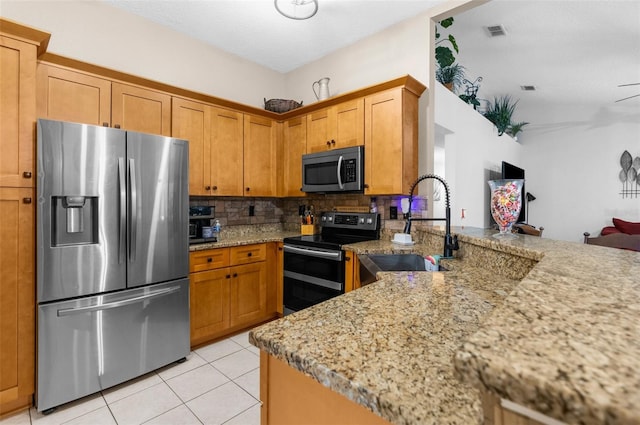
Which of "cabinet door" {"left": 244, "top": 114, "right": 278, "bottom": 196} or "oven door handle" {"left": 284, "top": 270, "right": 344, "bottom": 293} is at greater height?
"cabinet door" {"left": 244, "top": 114, "right": 278, "bottom": 196}

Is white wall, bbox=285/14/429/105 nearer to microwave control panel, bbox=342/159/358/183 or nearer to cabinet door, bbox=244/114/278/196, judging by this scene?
cabinet door, bbox=244/114/278/196

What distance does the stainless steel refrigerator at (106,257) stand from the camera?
1.83 metres

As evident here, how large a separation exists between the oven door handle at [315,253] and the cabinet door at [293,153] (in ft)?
2.34

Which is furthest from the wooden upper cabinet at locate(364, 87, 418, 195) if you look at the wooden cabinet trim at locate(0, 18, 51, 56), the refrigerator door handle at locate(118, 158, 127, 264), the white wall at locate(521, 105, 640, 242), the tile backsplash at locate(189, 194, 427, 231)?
the white wall at locate(521, 105, 640, 242)

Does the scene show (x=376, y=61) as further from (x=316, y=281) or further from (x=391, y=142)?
(x=316, y=281)

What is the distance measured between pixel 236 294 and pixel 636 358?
2837 mm

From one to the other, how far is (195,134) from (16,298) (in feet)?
5.78

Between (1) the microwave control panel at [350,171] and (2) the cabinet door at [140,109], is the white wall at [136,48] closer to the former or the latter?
(2) the cabinet door at [140,109]

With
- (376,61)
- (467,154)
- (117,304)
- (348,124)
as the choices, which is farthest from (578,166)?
(117,304)

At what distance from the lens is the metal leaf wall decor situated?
224 inches

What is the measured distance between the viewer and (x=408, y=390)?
21.7 inches

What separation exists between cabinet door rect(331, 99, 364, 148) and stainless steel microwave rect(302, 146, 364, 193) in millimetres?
97

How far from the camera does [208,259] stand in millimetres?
2650

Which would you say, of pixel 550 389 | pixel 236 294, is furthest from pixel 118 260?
pixel 550 389
